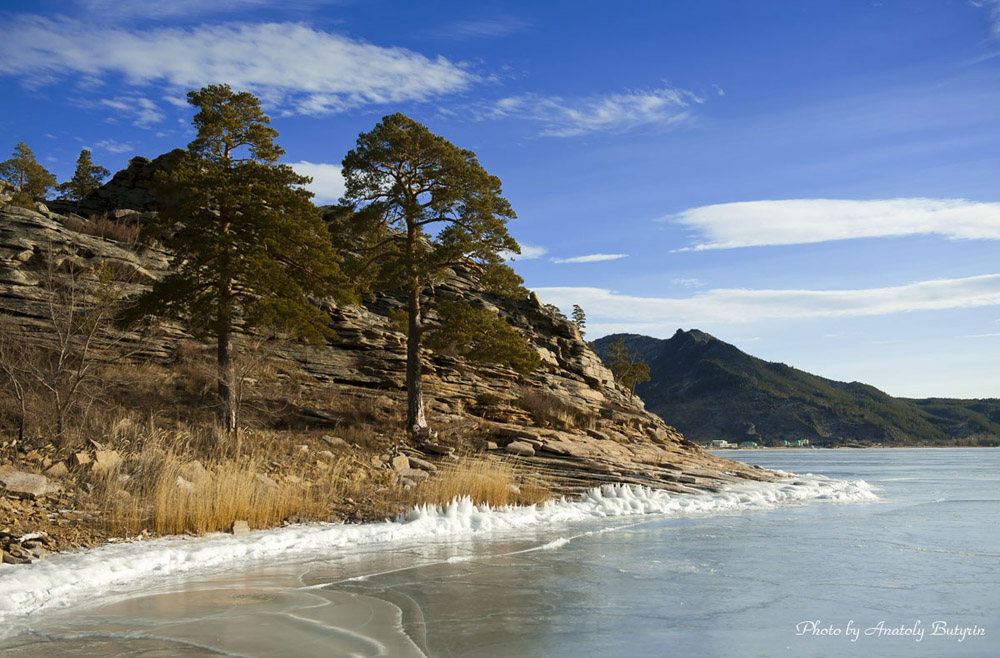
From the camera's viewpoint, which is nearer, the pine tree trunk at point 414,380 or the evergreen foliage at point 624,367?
the pine tree trunk at point 414,380

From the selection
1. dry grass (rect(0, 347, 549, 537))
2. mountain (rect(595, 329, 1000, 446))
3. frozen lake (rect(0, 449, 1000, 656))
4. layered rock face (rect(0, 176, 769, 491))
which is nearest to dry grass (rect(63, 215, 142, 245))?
layered rock face (rect(0, 176, 769, 491))

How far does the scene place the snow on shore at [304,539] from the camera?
9.04m

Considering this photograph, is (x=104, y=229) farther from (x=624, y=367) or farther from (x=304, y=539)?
(x=624, y=367)

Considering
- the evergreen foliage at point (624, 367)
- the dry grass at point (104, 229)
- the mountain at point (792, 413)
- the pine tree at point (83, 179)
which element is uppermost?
the pine tree at point (83, 179)

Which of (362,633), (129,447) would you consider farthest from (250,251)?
(362,633)

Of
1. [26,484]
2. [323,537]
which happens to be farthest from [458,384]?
[26,484]

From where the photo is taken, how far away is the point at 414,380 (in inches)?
992

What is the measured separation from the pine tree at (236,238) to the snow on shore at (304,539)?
723cm

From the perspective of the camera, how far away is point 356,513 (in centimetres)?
1619

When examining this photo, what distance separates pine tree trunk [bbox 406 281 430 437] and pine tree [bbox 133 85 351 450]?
350 centimetres

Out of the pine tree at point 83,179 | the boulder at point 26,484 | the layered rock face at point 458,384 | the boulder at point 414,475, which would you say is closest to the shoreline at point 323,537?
the layered rock face at point 458,384

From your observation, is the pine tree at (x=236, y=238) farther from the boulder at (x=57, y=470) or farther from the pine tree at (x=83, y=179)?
the pine tree at (x=83, y=179)

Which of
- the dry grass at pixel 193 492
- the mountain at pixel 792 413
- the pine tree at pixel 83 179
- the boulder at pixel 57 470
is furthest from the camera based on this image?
the mountain at pixel 792 413

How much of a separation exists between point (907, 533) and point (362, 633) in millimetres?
11846
